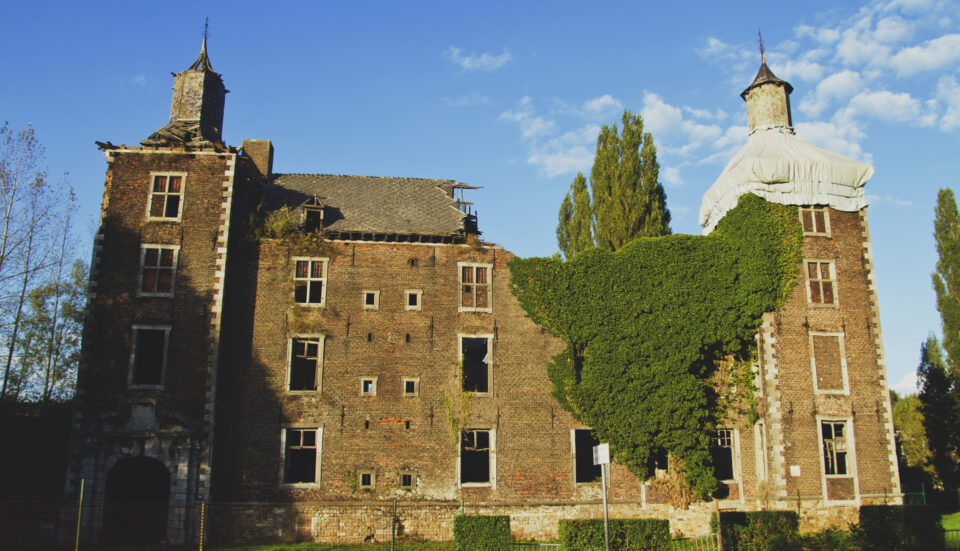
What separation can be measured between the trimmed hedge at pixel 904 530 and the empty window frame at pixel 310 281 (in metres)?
19.1

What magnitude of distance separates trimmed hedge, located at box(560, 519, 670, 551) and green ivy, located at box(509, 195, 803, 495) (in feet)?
18.9

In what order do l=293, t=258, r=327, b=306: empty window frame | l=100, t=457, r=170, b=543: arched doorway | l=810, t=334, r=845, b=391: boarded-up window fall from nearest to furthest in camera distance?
l=100, t=457, r=170, b=543: arched doorway → l=810, t=334, r=845, b=391: boarded-up window → l=293, t=258, r=327, b=306: empty window frame

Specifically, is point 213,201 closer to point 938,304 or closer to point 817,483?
point 817,483

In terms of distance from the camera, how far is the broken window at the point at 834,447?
24.0 meters

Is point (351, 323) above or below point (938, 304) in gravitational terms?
below

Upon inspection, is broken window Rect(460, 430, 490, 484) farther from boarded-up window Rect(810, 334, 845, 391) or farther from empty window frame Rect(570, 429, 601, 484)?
boarded-up window Rect(810, 334, 845, 391)

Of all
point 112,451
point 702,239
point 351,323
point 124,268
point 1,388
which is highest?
point 702,239

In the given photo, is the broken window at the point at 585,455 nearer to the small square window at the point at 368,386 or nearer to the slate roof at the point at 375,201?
the small square window at the point at 368,386

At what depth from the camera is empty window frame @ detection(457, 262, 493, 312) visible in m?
25.4

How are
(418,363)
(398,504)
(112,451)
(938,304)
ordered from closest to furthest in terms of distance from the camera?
1. (112,451)
2. (398,504)
3. (418,363)
4. (938,304)

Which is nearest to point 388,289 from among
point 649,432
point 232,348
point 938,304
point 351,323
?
point 351,323

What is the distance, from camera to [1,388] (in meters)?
28.4

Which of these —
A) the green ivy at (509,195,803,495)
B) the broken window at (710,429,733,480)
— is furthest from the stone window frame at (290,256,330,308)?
the broken window at (710,429,733,480)

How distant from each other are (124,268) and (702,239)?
70.9 feet
